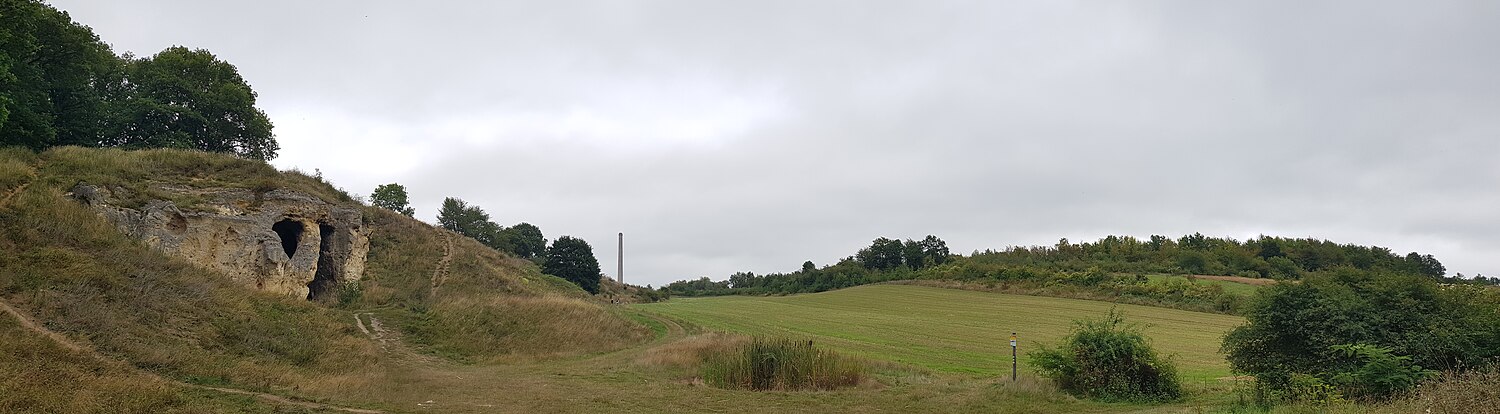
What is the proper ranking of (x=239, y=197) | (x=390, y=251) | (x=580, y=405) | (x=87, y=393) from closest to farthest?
(x=87, y=393), (x=580, y=405), (x=239, y=197), (x=390, y=251)

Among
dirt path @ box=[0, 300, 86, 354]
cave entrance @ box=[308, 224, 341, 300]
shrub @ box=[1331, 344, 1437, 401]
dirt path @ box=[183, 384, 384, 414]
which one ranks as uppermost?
cave entrance @ box=[308, 224, 341, 300]

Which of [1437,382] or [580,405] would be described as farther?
[580,405]

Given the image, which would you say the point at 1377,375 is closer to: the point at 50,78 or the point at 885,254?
the point at 50,78

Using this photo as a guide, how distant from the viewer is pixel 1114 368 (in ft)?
52.2

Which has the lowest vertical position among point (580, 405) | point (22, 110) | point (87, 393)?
point (580, 405)

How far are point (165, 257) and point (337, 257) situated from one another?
11.2 metres

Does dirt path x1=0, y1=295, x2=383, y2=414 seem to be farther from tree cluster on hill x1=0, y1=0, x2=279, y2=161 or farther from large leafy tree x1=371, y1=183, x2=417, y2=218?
large leafy tree x1=371, y1=183, x2=417, y2=218

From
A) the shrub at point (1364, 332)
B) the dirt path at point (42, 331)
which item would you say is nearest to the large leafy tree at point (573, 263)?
the dirt path at point (42, 331)

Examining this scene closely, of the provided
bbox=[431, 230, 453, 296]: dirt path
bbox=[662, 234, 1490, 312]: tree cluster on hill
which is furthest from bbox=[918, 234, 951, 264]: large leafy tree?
bbox=[431, 230, 453, 296]: dirt path

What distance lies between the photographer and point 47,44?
31.1 m

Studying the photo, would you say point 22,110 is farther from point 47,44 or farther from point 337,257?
point 337,257

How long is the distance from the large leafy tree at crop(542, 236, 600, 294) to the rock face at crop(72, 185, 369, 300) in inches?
1302

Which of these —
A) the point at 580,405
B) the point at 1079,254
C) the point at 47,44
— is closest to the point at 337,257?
the point at 47,44

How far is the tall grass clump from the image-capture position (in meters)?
17.8
